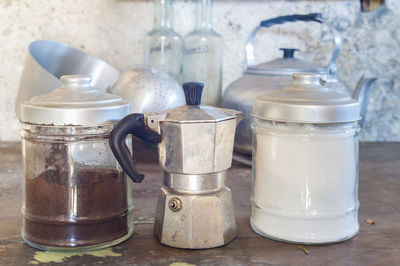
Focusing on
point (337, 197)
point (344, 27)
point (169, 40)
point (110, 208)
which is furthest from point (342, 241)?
point (344, 27)

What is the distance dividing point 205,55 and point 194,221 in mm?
837

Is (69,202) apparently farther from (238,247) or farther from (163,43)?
(163,43)

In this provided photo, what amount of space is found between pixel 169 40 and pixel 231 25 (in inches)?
8.6

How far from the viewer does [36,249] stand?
67cm

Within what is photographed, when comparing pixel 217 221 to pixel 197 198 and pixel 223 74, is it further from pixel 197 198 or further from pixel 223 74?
pixel 223 74

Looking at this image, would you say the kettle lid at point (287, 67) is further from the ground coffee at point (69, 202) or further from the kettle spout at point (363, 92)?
the ground coffee at point (69, 202)

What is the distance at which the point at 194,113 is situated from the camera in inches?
26.1

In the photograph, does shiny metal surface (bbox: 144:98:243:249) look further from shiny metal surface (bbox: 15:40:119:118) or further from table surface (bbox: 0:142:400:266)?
shiny metal surface (bbox: 15:40:119:118)

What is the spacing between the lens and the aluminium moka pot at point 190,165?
0.65 meters

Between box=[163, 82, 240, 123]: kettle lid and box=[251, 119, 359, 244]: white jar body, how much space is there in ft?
0.25

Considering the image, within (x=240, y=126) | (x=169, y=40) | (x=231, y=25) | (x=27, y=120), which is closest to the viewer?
(x=27, y=120)

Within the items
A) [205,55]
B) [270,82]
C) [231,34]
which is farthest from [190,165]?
[231,34]

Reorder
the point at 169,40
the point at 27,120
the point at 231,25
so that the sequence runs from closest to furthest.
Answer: the point at 27,120, the point at 169,40, the point at 231,25

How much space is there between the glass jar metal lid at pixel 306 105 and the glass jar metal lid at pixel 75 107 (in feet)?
0.65
